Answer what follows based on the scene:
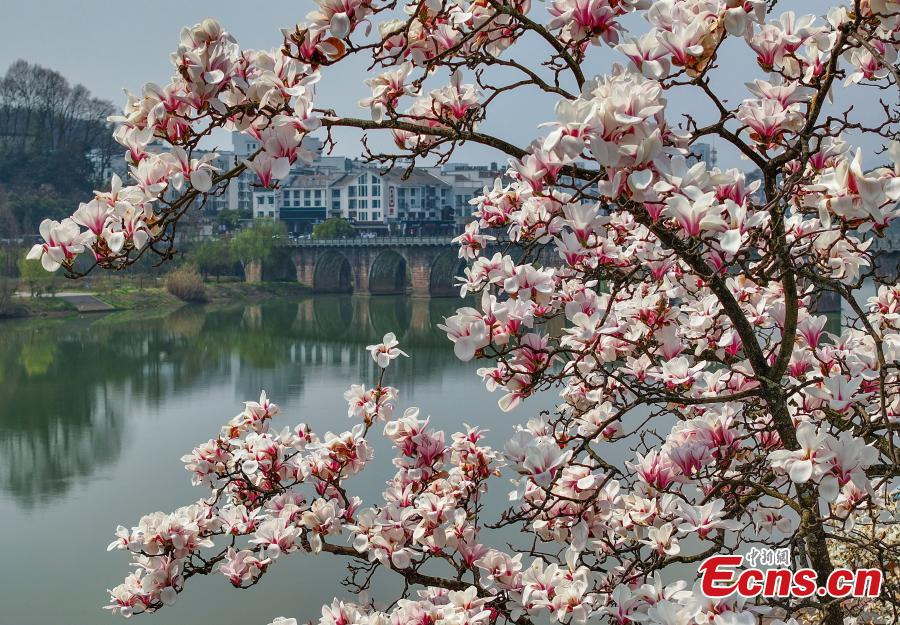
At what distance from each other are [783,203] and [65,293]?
34903mm

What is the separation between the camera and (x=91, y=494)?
11.6 meters

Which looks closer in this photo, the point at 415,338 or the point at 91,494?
the point at 91,494

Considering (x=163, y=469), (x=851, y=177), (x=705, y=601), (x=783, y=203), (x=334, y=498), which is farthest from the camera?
(x=163, y=469)

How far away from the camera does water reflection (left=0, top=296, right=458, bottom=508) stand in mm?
13805

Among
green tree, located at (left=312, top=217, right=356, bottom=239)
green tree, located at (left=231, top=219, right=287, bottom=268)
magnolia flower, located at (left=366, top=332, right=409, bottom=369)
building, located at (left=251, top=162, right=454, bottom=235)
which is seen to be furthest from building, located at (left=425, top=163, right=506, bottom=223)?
magnolia flower, located at (left=366, top=332, right=409, bottom=369)

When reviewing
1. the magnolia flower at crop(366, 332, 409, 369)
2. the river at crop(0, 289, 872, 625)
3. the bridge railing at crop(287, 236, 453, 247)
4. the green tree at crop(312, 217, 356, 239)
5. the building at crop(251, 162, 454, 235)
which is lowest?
the river at crop(0, 289, 872, 625)

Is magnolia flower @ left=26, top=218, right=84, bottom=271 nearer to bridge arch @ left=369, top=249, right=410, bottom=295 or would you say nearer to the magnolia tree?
the magnolia tree

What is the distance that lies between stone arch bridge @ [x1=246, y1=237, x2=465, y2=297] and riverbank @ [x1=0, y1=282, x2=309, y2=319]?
1235 millimetres

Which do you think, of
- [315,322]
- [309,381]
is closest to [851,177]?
[309,381]

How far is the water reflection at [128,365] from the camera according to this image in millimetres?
13805

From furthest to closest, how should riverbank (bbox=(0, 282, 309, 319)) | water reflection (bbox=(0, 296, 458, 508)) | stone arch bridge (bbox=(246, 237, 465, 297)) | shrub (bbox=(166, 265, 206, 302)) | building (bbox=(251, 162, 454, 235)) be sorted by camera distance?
building (bbox=(251, 162, 454, 235))
stone arch bridge (bbox=(246, 237, 465, 297))
shrub (bbox=(166, 265, 206, 302))
riverbank (bbox=(0, 282, 309, 319))
water reflection (bbox=(0, 296, 458, 508))

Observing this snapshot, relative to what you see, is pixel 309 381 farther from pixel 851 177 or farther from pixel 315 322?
pixel 851 177

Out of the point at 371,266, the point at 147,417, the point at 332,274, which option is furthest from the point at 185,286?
the point at 147,417

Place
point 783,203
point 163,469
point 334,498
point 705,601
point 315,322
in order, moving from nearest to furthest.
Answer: point 705,601 → point 783,203 → point 334,498 → point 163,469 → point 315,322
